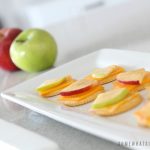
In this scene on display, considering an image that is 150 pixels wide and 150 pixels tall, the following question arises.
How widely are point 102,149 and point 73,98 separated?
0.22m

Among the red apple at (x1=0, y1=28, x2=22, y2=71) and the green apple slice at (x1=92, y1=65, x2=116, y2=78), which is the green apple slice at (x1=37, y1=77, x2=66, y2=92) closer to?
the green apple slice at (x1=92, y1=65, x2=116, y2=78)

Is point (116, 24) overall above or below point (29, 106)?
below

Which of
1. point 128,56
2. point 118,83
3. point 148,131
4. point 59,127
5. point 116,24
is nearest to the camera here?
point 148,131

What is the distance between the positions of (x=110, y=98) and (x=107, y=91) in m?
0.10

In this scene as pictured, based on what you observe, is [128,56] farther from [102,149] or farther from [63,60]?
[102,149]

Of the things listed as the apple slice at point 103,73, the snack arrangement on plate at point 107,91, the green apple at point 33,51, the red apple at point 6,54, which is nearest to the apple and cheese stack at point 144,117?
the snack arrangement on plate at point 107,91

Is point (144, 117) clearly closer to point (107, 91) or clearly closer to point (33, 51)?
point (107, 91)

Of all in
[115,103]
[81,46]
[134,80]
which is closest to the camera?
[115,103]

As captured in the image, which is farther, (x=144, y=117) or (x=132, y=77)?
(x=132, y=77)

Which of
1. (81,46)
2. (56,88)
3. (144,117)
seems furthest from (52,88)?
(81,46)

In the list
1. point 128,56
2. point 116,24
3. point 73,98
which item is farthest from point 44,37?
point 116,24

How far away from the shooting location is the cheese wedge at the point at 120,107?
68cm

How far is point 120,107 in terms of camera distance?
2.24ft

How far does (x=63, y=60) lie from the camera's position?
4.03ft
